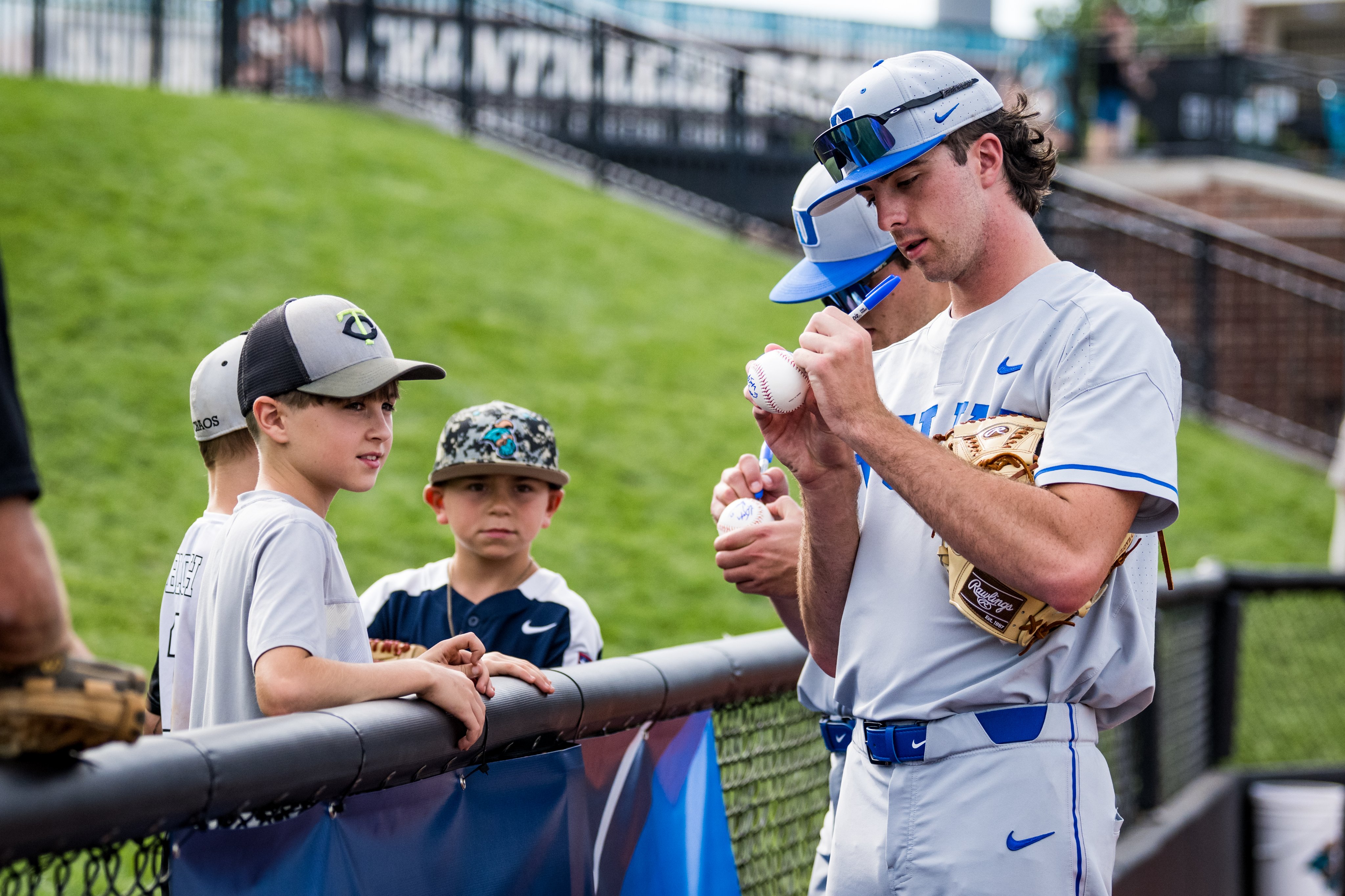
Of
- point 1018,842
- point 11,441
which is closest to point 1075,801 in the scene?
point 1018,842

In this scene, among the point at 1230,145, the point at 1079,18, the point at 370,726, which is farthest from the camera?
the point at 1079,18

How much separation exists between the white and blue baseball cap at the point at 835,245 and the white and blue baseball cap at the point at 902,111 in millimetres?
575

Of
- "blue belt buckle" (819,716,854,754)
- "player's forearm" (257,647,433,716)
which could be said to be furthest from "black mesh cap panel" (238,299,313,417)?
"blue belt buckle" (819,716,854,754)

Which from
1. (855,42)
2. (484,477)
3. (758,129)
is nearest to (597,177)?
(758,129)

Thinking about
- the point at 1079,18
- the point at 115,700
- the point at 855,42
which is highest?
the point at 1079,18

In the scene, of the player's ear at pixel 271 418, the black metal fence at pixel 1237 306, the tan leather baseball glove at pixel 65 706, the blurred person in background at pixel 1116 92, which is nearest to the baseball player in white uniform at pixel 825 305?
the player's ear at pixel 271 418

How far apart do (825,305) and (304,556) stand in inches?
56.9

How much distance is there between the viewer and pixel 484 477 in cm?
324

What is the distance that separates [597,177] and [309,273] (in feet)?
14.7

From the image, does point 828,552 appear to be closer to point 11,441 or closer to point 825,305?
point 825,305

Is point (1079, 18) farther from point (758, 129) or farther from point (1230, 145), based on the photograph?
point (758, 129)

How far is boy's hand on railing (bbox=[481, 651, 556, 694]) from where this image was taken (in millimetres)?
2152

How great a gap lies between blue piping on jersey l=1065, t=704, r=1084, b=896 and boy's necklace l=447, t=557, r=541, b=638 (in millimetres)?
1440

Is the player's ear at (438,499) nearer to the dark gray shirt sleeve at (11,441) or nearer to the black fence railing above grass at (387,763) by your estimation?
the black fence railing above grass at (387,763)
